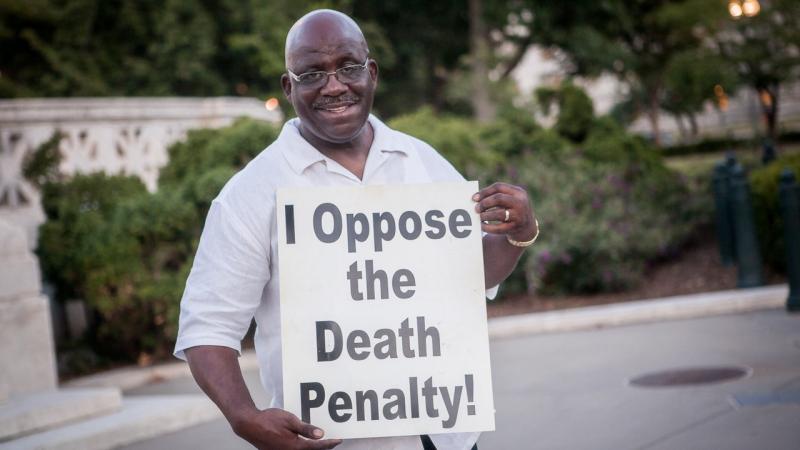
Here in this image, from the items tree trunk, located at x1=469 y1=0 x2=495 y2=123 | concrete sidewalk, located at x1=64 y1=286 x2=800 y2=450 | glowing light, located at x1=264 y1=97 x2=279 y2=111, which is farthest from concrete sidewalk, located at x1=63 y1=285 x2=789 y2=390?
tree trunk, located at x1=469 y1=0 x2=495 y2=123

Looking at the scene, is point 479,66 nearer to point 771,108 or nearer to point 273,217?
point 771,108

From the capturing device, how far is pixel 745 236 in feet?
42.0

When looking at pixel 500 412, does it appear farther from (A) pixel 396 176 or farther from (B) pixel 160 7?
(B) pixel 160 7

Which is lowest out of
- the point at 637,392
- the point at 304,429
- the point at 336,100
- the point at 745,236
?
the point at 637,392

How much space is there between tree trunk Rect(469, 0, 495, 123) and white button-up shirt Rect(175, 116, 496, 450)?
31.0m

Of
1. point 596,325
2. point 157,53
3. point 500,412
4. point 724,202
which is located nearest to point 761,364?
point 500,412

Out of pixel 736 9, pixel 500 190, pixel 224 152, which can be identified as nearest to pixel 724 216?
pixel 224 152

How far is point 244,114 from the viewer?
53.5 ft

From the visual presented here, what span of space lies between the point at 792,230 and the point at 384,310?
29.3 feet

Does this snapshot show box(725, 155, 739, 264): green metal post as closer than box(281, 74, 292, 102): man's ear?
No

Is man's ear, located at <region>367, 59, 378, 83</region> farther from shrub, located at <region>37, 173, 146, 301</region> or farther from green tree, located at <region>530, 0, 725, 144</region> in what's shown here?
green tree, located at <region>530, 0, 725, 144</region>

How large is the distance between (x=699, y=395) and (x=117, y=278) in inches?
226

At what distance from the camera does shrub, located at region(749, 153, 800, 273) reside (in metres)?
13.4

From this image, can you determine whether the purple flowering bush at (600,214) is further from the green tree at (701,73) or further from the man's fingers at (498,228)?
the green tree at (701,73)
